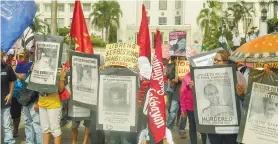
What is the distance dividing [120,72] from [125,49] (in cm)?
32

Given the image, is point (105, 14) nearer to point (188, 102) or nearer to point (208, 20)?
point (208, 20)

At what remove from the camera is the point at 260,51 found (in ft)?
15.3

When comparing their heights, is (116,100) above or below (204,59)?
below

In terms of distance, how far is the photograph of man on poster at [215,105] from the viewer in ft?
17.1

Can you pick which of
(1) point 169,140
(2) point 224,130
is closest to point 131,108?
(1) point 169,140

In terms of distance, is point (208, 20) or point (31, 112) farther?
point (208, 20)

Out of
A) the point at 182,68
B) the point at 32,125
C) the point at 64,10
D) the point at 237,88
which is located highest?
the point at 64,10

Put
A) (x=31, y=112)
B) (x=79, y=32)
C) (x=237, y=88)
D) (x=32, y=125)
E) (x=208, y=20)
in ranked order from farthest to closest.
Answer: (x=208, y=20)
(x=32, y=125)
(x=31, y=112)
(x=79, y=32)
(x=237, y=88)

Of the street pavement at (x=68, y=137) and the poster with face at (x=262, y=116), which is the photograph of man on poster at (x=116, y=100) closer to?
the poster with face at (x=262, y=116)

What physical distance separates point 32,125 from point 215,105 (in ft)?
10.4

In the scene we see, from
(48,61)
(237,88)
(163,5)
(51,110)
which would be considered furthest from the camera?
(163,5)

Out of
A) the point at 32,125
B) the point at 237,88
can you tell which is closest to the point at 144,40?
the point at 237,88

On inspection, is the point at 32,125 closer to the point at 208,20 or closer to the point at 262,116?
the point at 262,116

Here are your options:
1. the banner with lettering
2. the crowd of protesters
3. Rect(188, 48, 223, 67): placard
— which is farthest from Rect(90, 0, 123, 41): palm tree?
the banner with lettering
